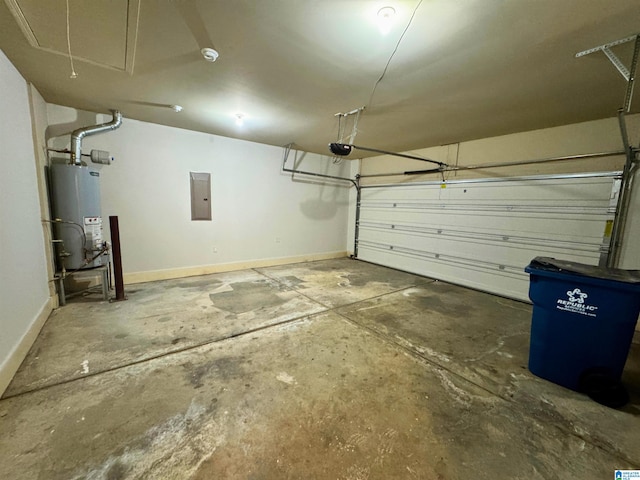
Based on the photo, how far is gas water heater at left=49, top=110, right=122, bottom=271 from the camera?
3.09 metres

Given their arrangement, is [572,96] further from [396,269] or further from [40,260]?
[40,260]

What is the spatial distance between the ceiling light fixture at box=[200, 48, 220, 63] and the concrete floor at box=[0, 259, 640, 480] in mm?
2551

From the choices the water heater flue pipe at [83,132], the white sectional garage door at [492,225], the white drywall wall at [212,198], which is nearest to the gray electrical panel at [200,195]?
the white drywall wall at [212,198]

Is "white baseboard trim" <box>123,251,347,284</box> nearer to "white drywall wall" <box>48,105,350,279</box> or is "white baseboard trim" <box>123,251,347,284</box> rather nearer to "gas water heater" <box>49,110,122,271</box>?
"white drywall wall" <box>48,105,350,279</box>

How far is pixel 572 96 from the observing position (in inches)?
104

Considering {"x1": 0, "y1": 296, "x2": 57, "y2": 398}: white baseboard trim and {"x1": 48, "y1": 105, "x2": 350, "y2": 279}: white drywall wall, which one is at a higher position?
{"x1": 48, "y1": 105, "x2": 350, "y2": 279}: white drywall wall

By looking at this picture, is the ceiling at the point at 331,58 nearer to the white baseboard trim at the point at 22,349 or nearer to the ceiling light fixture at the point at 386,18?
the ceiling light fixture at the point at 386,18

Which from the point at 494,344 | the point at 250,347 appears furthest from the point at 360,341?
the point at 494,344

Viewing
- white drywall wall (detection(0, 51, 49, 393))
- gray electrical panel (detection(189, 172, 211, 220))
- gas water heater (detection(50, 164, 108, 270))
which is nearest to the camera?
white drywall wall (detection(0, 51, 49, 393))

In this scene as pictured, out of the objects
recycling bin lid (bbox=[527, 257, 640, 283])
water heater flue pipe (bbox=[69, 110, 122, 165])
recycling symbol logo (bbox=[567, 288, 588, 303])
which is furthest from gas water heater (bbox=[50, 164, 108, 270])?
recycling symbol logo (bbox=[567, 288, 588, 303])

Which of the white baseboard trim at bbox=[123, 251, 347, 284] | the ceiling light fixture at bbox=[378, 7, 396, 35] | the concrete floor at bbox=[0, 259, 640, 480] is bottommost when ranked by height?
the concrete floor at bbox=[0, 259, 640, 480]

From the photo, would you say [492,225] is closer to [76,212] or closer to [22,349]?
[22,349]

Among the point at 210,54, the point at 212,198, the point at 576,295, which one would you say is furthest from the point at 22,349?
the point at 576,295

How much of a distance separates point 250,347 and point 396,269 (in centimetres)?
418
